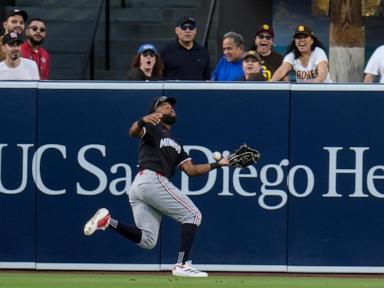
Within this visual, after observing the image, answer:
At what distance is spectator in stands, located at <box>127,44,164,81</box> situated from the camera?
16.1m

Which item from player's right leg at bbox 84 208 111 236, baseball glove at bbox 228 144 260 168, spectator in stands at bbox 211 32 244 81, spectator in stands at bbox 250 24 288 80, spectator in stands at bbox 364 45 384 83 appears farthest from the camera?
spectator in stands at bbox 250 24 288 80

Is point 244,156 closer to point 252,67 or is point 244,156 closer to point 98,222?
point 98,222

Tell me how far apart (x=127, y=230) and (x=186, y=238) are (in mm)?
597

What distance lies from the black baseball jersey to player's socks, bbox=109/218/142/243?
24.7 inches

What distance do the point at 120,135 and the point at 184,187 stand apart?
34.6 inches

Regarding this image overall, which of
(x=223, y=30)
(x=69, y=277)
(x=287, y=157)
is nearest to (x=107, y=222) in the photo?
(x=69, y=277)

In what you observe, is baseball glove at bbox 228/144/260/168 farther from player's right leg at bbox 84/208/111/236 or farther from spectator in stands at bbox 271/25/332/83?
spectator in stands at bbox 271/25/332/83

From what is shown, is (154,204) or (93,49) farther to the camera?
(93,49)

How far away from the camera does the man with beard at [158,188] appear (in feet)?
47.1

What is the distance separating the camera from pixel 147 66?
16141mm

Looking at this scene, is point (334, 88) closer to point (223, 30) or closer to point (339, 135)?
point (339, 135)

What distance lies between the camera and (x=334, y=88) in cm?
1552

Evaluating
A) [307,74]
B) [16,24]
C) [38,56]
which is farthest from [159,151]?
[16,24]

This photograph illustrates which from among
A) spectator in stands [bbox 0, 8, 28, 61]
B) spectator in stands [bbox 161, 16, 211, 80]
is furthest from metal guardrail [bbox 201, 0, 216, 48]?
spectator in stands [bbox 0, 8, 28, 61]
